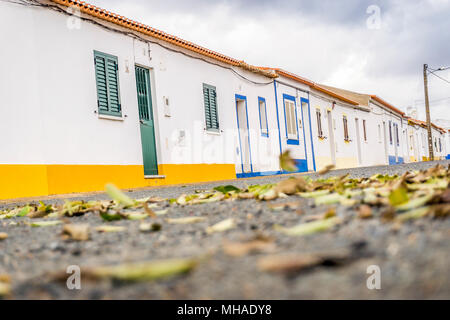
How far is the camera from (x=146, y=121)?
38.4 feet

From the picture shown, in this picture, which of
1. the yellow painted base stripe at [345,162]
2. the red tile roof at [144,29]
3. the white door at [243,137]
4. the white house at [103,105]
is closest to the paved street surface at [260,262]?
the white house at [103,105]

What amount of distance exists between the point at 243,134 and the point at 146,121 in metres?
5.30

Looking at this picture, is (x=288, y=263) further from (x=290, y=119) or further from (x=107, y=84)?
(x=290, y=119)

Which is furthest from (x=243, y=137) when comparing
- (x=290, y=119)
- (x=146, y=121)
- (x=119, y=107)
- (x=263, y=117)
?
(x=119, y=107)

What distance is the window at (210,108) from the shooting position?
14.2 meters

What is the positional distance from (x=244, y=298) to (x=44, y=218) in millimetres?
2753

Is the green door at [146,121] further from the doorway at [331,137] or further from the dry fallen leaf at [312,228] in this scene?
the doorway at [331,137]

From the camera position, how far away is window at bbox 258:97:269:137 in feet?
57.9

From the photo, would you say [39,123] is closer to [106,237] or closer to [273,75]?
[106,237]

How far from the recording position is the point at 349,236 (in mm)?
1493

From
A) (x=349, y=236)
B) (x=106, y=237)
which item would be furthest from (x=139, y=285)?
(x=106, y=237)

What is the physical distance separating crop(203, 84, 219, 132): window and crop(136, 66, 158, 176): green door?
2464mm

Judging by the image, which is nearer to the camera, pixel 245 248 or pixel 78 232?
pixel 245 248

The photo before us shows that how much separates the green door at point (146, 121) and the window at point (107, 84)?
984 mm
